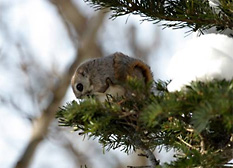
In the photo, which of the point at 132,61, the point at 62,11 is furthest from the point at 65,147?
the point at 132,61

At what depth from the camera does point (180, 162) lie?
72 centimetres

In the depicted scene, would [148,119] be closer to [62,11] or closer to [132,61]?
[132,61]

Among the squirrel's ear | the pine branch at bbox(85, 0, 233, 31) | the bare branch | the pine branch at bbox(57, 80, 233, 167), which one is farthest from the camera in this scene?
the bare branch

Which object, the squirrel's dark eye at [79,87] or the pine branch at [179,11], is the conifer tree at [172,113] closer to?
the pine branch at [179,11]

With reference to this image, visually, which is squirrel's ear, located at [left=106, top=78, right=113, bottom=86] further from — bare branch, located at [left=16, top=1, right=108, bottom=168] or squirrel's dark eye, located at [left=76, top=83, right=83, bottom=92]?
bare branch, located at [left=16, top=1, right=108, bottom=168]

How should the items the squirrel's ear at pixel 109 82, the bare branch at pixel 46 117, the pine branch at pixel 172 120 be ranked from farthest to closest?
the bare branch at pixel 46 117, the squirrel's ear at pixel 109 82, the pine branch at pixel 172 120

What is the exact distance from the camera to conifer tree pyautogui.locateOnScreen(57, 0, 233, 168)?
0.63 m

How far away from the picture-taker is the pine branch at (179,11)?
86cm

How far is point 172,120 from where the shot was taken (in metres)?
0.79

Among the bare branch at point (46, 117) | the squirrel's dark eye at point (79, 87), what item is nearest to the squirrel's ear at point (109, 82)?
the squirrel's dark eye at point (79, 87)

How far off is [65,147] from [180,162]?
248 centimetres

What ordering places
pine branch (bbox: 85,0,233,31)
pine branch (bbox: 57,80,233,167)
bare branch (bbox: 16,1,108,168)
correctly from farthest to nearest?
bare branch (bbox: 16,1,108,168), pine branch (bbox: 85,0,233,31), pine branch (bbox: 57,80,233,167)

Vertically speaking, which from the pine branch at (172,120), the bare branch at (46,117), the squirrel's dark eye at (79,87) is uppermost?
the pine branch at (172,120)

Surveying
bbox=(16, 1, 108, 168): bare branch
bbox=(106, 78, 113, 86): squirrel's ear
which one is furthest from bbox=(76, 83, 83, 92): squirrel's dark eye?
bbox=(16, 1, 108, 168): bare branch
